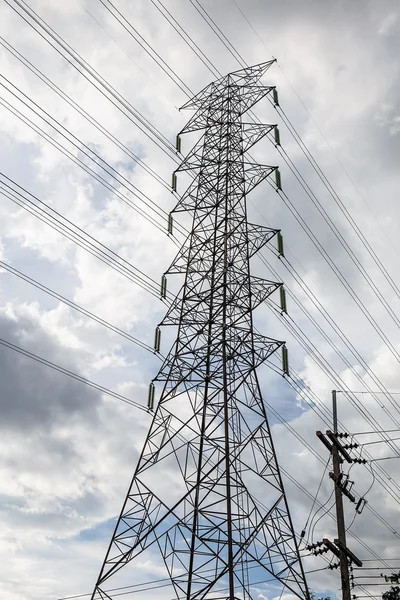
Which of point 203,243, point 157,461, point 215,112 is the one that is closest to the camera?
point 157,461

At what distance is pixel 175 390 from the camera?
958 inches

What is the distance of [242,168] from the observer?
98.2ft

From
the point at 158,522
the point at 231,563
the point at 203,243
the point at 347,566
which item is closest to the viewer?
the point at 231,563

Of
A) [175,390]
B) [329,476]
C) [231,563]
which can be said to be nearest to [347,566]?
[329,476]

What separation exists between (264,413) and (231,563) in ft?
19.6

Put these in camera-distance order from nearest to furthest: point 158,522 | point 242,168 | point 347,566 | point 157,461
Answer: point 158,522 < point 157,461 < point 347,566 < point 242,168

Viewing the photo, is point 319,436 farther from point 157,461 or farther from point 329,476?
point 157,461

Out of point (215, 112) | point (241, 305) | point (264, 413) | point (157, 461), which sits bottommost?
point (157, 461)

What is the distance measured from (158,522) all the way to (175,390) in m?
5.08

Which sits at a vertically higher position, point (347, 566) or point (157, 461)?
point (157, 461)

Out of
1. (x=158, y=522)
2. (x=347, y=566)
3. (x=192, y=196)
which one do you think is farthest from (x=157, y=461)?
(x=192, y=196)

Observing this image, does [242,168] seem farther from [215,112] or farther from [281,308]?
[281,308]

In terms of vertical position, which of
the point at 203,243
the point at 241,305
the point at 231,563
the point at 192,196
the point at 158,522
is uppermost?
the point at 192,196

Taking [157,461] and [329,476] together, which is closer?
[157,461]
